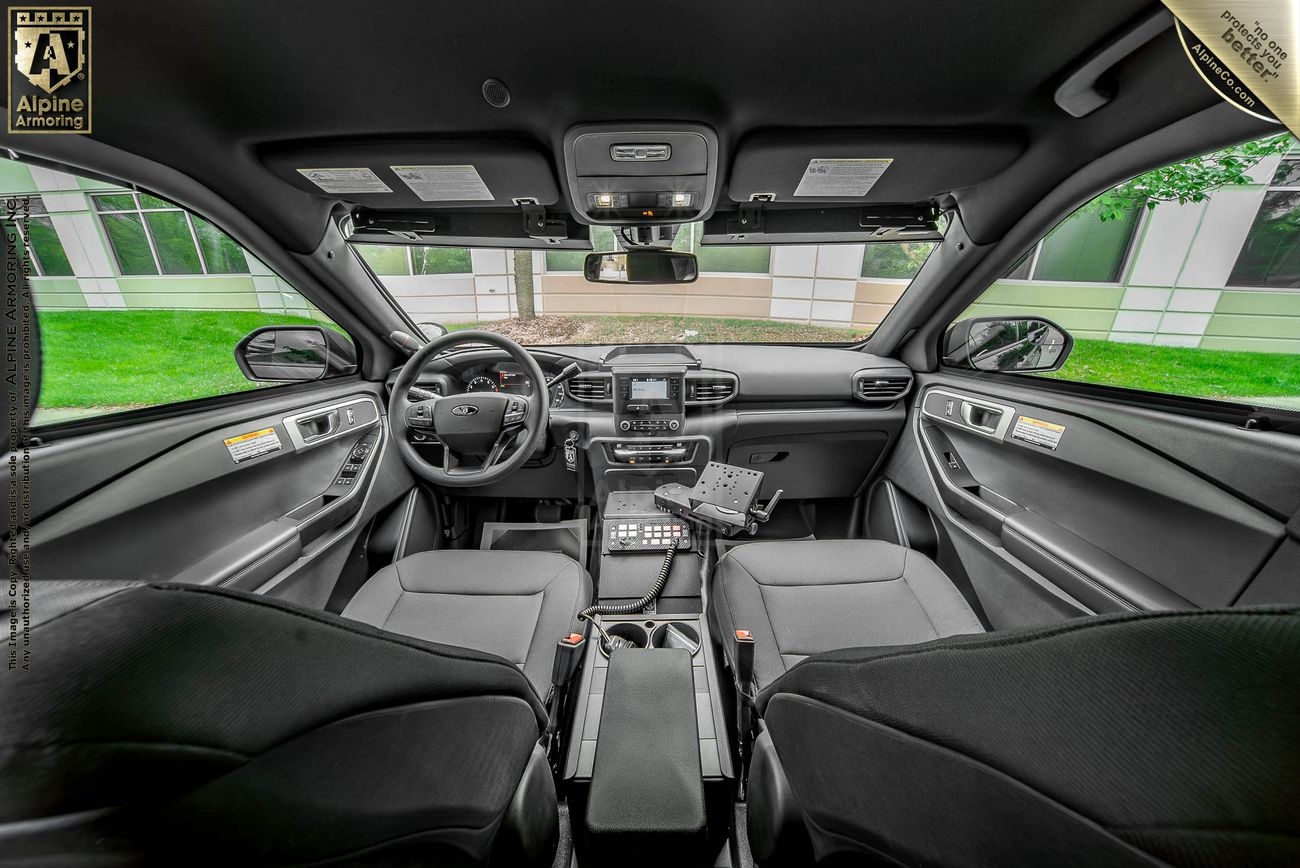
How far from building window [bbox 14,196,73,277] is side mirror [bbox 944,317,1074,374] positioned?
3243mm

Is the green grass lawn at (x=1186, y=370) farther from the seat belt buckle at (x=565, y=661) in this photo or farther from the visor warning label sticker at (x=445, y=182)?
the visor warning label sticker at (x=445, y=182)

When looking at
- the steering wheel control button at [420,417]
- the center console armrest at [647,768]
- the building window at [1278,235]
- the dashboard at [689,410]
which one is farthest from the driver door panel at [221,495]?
the building window at [1278,235]

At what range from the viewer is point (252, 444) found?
4.99 feet

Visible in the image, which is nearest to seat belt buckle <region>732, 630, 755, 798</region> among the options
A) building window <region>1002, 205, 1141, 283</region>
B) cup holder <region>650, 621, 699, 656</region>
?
cup holder <region>650, 621, 699, 656</region>

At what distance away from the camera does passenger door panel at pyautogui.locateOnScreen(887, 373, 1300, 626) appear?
3.42 feet

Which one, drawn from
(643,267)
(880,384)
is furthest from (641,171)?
(880,384)

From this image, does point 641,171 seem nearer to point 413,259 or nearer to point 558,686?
point 413,259

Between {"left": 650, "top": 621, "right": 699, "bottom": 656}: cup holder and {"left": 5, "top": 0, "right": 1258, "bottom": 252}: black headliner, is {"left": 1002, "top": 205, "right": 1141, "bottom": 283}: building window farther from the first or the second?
{"left": 650, "top": 621, "right": 699, "bottom": 656}: cup holder

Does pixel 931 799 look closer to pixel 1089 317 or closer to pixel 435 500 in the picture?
pixel 1089 317

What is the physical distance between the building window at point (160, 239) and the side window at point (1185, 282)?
328 centimetres

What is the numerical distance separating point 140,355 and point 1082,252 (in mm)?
3622

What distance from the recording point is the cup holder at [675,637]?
1.54m

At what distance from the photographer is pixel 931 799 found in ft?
1.36

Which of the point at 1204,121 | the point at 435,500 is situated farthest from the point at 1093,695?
the point at 435,500
